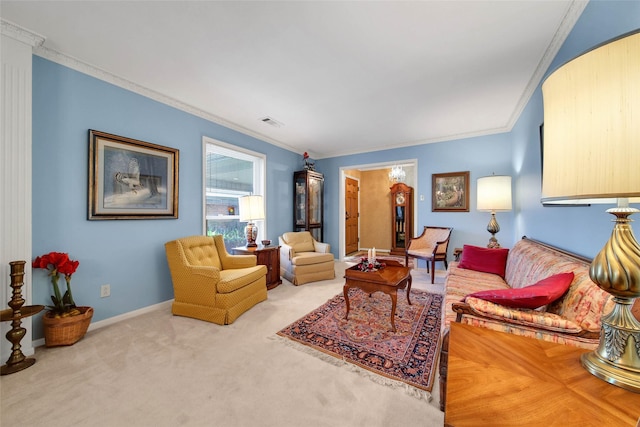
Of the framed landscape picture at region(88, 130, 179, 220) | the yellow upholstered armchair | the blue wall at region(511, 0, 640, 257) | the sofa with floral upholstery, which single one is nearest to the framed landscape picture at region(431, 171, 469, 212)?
the blue wall at region(511, 0, 640, 257)

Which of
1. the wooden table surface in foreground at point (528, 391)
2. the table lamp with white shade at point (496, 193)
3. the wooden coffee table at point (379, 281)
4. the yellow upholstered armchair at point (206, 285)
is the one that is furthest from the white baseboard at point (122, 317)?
the table lamp with white shade at point (496, 193)

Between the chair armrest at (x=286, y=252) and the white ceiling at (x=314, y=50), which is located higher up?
the white ceiling at (x=314, y=50)

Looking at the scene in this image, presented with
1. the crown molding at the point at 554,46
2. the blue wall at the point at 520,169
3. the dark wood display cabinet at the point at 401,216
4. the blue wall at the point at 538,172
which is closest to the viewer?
the blue wall at the point at 538,172

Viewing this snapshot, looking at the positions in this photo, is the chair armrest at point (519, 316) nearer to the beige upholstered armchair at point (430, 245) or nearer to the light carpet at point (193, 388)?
the light carpet at point (193, 388)

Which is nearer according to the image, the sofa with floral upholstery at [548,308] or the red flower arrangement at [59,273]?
the sofa with floral upholstery at [548,308]

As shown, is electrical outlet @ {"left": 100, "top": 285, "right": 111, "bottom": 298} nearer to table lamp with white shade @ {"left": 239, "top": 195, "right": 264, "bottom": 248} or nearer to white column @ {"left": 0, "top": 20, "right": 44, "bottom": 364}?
white column @ {"left": 0, "top": 20, "right": 44, "bottom": 364}

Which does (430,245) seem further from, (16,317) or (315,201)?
(16,317)

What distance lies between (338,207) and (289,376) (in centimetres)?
425

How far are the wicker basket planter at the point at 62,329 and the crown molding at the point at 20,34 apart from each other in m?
2.27

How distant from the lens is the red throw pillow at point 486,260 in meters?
2.82

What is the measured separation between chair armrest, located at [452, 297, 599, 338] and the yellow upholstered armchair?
2.13 metres

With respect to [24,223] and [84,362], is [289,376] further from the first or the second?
[24,223]

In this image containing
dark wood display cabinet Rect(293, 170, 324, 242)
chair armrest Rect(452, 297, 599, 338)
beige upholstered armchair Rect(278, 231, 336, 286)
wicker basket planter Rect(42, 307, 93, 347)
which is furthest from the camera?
dark wood display cabinet Rect(293, 170, 324, 242)

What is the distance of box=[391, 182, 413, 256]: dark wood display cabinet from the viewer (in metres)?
6.54
